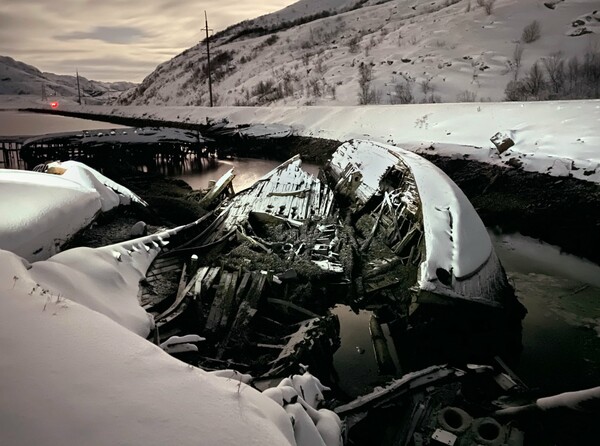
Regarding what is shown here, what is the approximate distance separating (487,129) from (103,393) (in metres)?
15.7

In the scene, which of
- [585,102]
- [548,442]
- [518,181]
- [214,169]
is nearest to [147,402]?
[548,442]

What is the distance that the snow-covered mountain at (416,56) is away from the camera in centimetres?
2266

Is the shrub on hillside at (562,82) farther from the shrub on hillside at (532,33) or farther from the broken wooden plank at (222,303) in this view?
the broken wooden plank at (222,303)

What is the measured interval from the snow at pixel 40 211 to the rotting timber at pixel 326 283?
120 centimetres

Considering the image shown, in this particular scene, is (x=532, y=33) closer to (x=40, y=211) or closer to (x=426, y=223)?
(x=426, y=223)

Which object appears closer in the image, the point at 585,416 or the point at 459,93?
the point at 585,416

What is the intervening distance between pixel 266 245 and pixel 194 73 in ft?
186

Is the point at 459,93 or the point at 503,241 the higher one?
the point at 459,93

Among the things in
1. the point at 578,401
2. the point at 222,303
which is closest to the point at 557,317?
the point at 578,401

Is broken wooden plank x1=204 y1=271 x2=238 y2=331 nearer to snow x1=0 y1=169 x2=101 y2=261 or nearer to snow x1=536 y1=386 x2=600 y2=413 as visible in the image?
snow x1=0 y1=169 x2=101 y2=261

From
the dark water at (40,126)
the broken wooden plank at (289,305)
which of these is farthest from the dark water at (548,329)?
the dark water at (40,126)

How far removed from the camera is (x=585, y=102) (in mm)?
14062

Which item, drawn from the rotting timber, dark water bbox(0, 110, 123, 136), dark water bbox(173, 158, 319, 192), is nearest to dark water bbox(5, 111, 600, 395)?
the rotting timber

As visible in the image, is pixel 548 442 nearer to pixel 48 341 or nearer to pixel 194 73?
pixel 48 341
